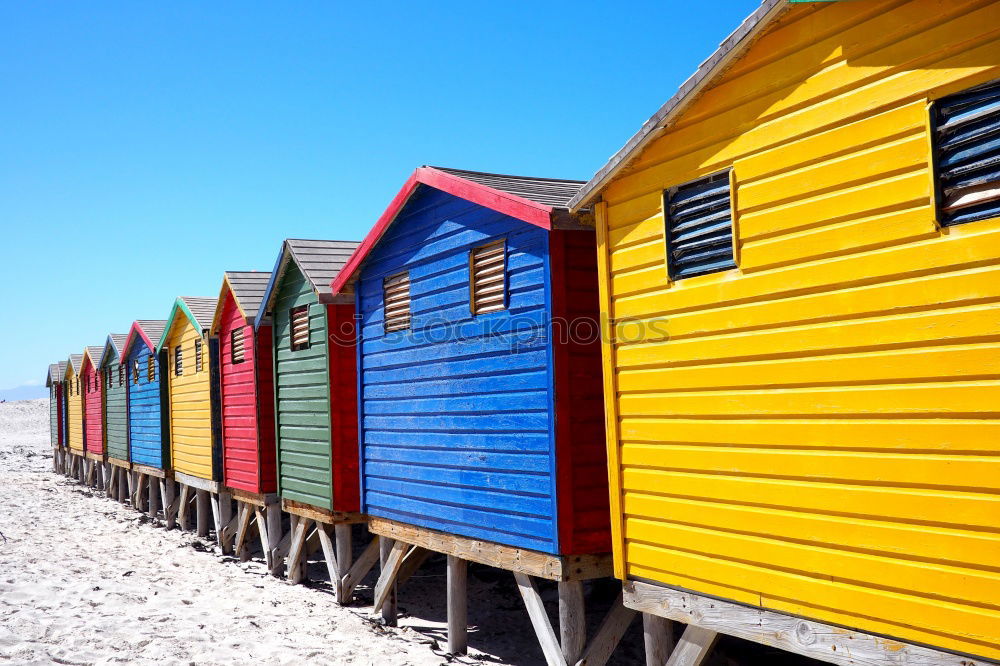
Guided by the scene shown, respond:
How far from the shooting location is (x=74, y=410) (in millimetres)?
33875

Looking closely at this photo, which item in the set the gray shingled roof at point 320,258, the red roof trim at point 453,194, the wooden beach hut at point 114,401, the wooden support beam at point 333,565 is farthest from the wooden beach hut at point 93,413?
the red roof trim at point 453,194

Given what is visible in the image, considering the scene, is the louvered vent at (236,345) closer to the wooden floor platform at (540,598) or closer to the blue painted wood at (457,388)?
the blue painted wood at (457,388)

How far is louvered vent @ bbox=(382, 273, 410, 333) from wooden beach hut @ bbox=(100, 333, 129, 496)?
612 inches

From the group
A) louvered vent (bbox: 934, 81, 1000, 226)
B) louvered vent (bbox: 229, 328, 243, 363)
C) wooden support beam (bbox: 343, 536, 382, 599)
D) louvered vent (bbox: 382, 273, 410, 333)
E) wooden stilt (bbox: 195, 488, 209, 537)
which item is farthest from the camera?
wooden stilt (bbox: 195, 488, 209, 537)

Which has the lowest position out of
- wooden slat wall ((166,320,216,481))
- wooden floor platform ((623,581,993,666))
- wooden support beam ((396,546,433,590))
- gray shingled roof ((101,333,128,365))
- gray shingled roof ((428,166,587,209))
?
wooden support beam ((396,546,433,590))

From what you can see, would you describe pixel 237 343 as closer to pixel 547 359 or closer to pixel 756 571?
pixel 547 359

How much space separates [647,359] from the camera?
19.3 ft

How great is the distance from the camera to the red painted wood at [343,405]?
444 inches

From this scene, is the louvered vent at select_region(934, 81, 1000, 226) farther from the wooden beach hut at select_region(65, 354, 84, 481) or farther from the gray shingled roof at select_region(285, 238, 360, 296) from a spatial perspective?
the wooden beach hut at select_region(65, 354, 84, 481)

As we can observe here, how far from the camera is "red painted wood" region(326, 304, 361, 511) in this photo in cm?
1127

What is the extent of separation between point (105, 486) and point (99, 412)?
2.60m

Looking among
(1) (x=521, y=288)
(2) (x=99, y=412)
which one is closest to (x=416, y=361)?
(1) (x=521, y=288)

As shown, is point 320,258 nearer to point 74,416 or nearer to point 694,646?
point 694,646

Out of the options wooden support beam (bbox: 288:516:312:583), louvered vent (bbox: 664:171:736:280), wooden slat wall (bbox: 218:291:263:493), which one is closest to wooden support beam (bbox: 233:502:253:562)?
wooden slat wall (bbox: 218:291:263:493)
